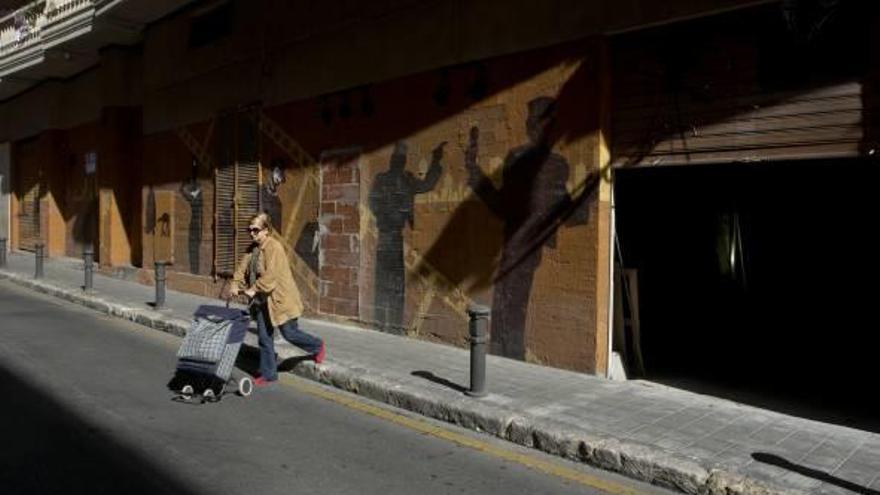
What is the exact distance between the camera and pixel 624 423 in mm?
5992

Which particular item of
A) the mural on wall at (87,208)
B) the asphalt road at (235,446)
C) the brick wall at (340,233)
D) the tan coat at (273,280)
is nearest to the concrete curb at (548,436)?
the asphalt road at (235,446)

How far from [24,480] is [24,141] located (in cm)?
2363

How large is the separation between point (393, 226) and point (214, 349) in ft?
12.5

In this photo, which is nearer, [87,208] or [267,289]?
[267,289]

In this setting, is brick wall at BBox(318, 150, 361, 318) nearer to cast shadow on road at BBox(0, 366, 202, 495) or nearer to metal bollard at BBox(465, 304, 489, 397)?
metal bollard at BBox(465, 304, 489, 397)

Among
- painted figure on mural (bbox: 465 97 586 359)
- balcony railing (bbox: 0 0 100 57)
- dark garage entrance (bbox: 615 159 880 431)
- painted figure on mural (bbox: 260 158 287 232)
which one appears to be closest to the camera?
painted figure on mural (bbox: 465 97 586 359)

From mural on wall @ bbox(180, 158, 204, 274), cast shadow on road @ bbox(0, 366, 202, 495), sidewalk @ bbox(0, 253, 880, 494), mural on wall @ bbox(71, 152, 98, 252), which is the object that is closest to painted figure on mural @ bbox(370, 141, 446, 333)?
sidewalk @ bbox(0, 253, 880, 494)

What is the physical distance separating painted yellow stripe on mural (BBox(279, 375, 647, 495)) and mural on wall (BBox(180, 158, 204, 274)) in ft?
25.5

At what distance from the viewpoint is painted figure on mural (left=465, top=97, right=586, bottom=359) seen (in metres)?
8.12

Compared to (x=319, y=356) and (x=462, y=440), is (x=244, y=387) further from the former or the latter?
(x=462, y=440)

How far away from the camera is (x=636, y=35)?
7590 mm

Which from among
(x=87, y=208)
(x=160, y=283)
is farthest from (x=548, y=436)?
(x=87, y=208)

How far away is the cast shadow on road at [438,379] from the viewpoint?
7.09m

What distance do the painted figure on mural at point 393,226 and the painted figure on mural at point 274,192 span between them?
2.59m
